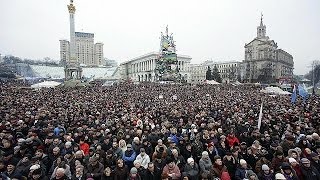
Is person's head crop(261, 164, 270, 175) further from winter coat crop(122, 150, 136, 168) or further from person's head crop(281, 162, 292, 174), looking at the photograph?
winter coat crop(122, 150, 136, 168)

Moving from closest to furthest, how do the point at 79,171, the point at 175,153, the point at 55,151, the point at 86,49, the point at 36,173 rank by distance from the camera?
the point at 36,173 → the point at 79,171 → the point at 175,153 → the point at 55,151 → the point at 86,49

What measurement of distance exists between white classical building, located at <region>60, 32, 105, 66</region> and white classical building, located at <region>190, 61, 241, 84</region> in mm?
68584

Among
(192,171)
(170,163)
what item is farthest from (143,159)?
(192,171)

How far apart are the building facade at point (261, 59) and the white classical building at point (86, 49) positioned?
349 feet

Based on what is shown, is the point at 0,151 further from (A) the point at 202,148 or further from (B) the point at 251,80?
(B) the point at 251,80

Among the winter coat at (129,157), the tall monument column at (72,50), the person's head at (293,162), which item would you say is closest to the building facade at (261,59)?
the tall monument column at (72,50)

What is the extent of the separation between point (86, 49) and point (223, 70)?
94.3 m

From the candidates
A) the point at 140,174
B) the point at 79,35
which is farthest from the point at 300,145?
the point at 79,35

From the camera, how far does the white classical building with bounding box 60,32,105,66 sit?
7047 inches

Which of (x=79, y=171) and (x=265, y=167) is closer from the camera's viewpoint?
(x=265, y=167)

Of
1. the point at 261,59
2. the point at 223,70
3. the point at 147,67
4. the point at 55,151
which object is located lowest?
the point at 55,151

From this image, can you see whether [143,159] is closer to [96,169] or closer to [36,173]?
[96,169]

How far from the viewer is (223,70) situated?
12750 centimetres

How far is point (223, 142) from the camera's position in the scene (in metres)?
8.46
